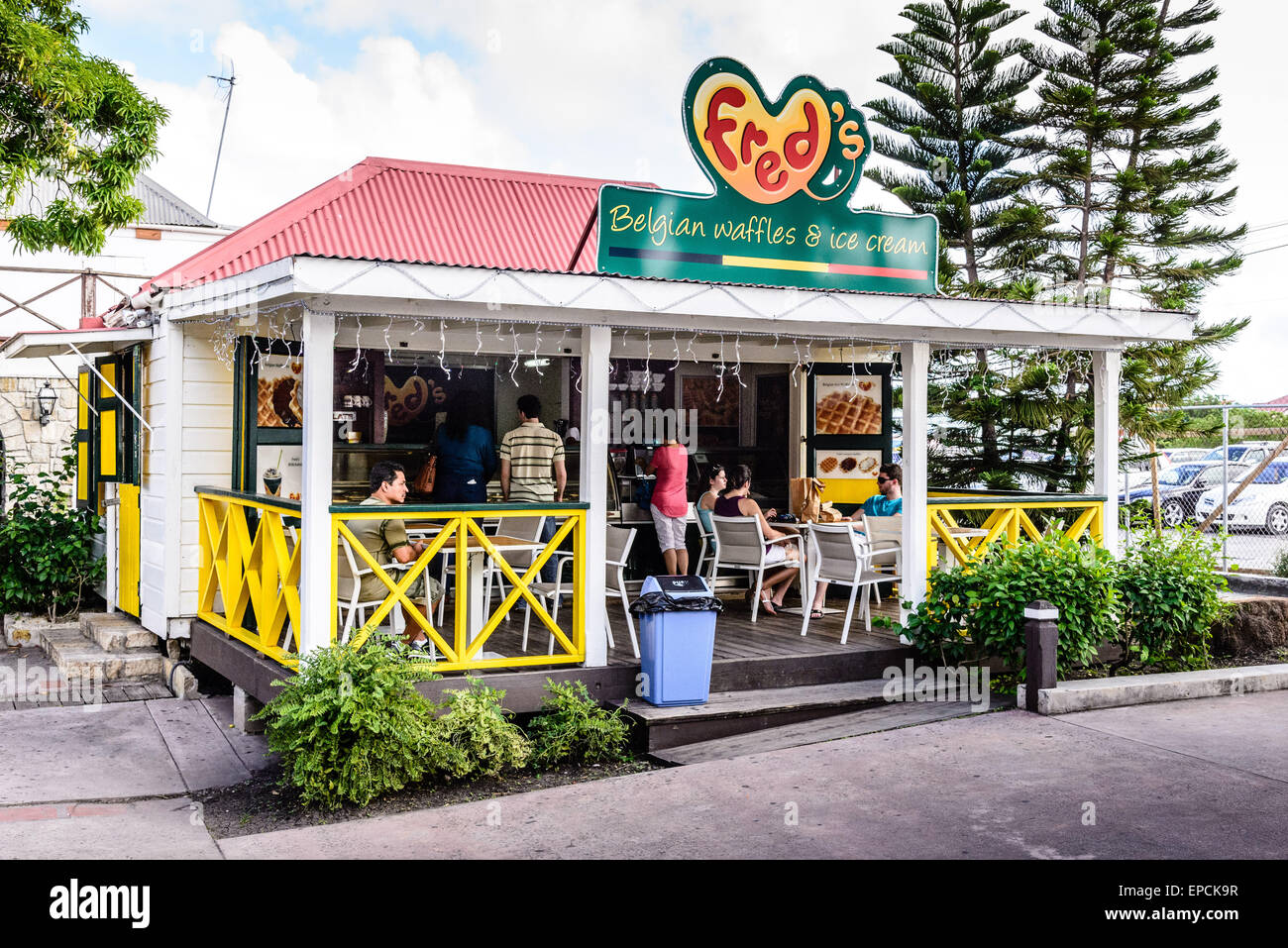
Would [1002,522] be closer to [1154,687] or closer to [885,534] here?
[885,534]

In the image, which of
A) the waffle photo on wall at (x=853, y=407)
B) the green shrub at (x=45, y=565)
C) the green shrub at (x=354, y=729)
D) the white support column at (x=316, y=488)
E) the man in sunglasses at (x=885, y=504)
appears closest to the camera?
the green shrub at (x=354, y=729)

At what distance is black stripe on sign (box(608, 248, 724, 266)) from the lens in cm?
745

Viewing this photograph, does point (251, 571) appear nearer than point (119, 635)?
Yes

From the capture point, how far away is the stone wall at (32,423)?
15.7 metres

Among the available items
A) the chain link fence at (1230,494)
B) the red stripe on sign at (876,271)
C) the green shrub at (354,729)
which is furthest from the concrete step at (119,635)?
the chain link fence at (1230,494)

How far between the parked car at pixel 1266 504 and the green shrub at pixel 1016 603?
43.2 ft

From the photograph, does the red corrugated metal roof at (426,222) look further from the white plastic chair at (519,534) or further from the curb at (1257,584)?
the curb at (1257,584)

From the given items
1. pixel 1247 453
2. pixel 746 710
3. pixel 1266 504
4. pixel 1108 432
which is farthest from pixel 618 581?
pixel 1247 453

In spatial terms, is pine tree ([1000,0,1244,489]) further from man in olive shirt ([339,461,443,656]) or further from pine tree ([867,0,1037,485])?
man in olive shirt ([339,461,443,656])

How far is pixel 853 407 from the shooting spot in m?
11.0

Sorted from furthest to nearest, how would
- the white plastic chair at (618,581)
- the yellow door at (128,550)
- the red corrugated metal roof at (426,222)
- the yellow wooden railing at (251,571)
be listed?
the red corrugated metal roof at (426,222)
the yellow door at (128,550)
the white plastic chair at (618,581)
the yellow wooden railing at (251,571)

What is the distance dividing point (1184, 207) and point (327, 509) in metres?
13.0

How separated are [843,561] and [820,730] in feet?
6.12

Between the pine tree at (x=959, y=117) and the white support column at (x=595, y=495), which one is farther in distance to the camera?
the pine tree at (x=959, y=117)
